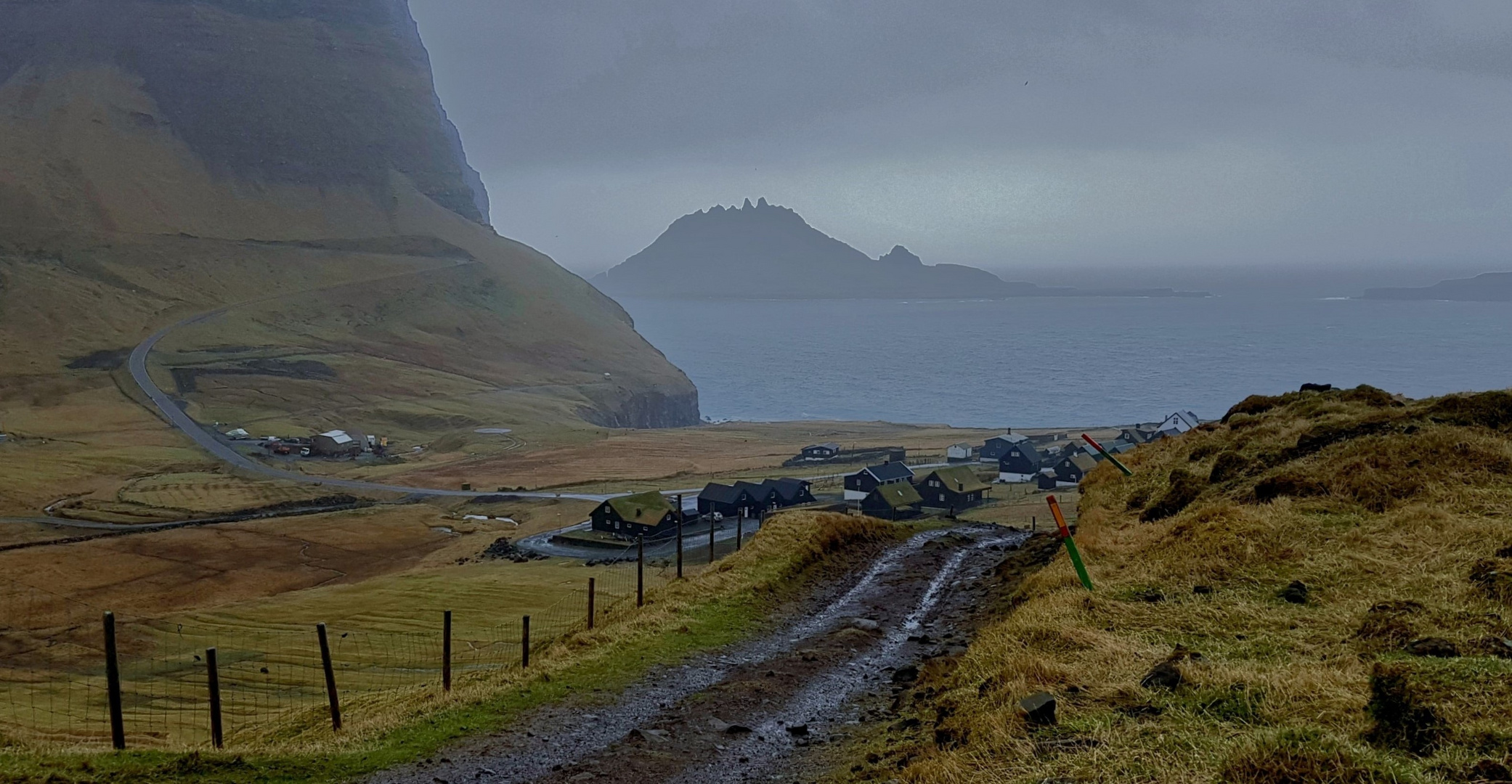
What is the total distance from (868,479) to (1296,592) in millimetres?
54951

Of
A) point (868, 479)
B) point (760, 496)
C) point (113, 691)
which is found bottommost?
point (760, 496)

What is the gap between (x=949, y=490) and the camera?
201 feet

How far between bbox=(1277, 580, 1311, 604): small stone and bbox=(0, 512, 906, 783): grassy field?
8239 millimetres

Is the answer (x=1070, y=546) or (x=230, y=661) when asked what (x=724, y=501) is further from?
(x=1070, y=546)

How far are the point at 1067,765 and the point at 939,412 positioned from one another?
503ft

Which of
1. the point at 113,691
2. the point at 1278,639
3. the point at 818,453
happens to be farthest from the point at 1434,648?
the point at 818,453

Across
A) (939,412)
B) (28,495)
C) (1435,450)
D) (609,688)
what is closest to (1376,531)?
(1435,450)

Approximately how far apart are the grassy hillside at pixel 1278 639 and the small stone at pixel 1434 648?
0.06ft

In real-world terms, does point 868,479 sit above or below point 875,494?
below

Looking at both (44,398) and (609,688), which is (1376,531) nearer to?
(609,688)

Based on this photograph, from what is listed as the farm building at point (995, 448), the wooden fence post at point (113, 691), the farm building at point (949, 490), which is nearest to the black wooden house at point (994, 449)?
the farm building at point (995, 448)

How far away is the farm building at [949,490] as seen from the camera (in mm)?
61156

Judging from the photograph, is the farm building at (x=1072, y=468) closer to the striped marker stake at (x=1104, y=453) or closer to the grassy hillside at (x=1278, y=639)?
the striped marker stake at (x=1104, y=453)

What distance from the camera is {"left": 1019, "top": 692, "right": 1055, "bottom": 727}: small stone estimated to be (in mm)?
8680
